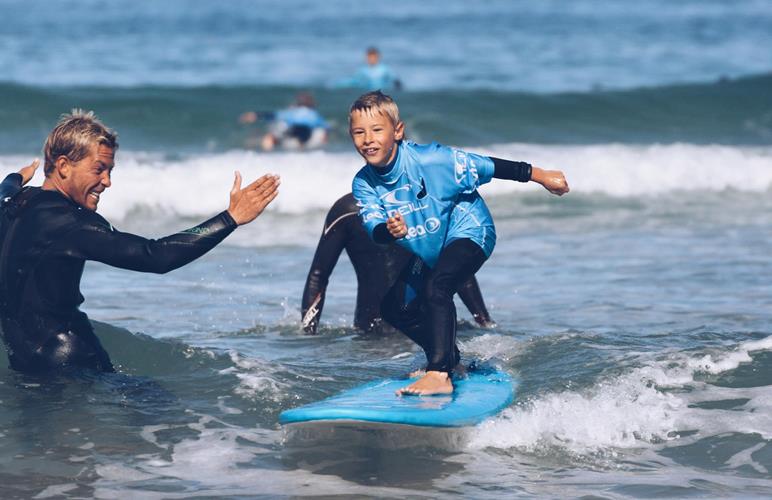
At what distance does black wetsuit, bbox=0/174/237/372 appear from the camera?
536cm

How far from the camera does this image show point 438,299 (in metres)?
5.95

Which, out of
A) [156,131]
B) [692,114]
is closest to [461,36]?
[692,114]

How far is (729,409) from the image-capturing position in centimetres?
645

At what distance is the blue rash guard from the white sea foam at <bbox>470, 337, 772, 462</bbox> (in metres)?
0.91

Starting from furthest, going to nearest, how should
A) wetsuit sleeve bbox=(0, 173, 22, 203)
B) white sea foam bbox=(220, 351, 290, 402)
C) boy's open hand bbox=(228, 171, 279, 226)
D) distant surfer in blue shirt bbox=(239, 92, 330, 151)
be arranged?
distant surfer in blue shirt bbox=(239, 92, 330, 151) → white sea foam bbox=(220, 351, 290, 402) → wetsuit sleeve bbox=(0, 173, 22, 203) → boy's open hand bbox=(228, 171, 279, 226)

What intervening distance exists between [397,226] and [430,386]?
916 millimetres

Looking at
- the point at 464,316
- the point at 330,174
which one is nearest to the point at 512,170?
the point at 464,316

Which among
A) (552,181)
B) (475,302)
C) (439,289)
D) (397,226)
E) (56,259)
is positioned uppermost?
(552,181)

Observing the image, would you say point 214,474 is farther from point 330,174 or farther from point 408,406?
point 330,174

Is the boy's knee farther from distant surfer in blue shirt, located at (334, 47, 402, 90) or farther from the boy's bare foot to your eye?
distant surfer in blue shirt, located at (334, 47, 402, 90)

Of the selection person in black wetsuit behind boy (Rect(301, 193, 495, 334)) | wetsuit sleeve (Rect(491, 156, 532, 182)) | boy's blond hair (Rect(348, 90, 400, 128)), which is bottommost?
person in black wetsuit behind boy (Rect(301, 193, 495, 334))

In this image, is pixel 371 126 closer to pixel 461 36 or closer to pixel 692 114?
pixel 692 114

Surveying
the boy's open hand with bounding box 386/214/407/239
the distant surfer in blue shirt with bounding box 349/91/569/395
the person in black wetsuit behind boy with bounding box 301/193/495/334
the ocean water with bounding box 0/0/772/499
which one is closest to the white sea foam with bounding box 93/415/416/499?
the ocean water with bounding box 0/0/772/499

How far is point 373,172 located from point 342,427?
1292 mm
